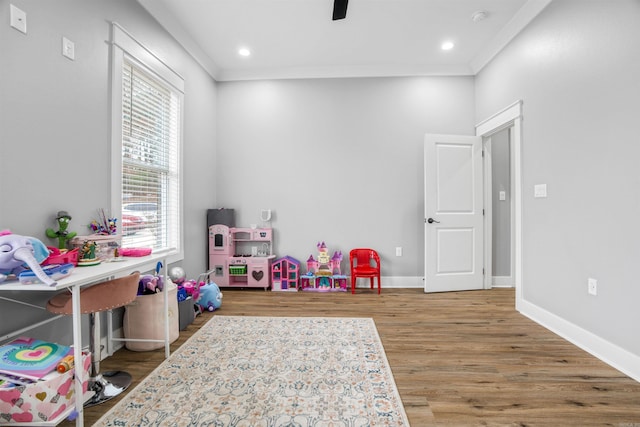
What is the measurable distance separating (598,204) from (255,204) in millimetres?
3347

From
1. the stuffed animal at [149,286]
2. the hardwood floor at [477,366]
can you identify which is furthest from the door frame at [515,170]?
the stuffed animal at [149,286]

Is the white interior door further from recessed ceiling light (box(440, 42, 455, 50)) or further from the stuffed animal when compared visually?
the stuffed animal

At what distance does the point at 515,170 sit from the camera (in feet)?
10.2

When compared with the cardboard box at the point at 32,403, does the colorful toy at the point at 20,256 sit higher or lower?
higher

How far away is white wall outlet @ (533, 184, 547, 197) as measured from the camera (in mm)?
2525

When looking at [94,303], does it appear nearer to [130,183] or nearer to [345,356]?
[130,183]

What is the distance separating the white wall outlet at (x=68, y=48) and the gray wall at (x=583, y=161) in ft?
11.1

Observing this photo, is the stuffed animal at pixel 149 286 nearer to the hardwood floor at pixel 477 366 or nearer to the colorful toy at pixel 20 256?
the hardwood floor at pixel 477 366

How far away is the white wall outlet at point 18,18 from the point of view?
1486 mm

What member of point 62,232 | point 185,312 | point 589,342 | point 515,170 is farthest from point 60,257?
point 515,170

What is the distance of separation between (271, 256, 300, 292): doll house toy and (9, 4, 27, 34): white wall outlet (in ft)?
9.35

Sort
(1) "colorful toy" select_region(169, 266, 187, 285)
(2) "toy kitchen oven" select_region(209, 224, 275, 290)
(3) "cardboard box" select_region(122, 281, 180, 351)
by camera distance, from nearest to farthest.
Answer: (3) "cardboard box" select_region(122, 281, 180, 351) → (1) "colorful toy" select_region(169, 266, 187, 285) → (2) "toy kitchen oven" select_region(209, 224, 275, 290)

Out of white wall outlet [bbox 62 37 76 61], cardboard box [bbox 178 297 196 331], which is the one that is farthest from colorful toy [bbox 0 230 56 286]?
cardboard box [bbox 178 297 196 331]

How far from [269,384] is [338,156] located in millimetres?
2848
